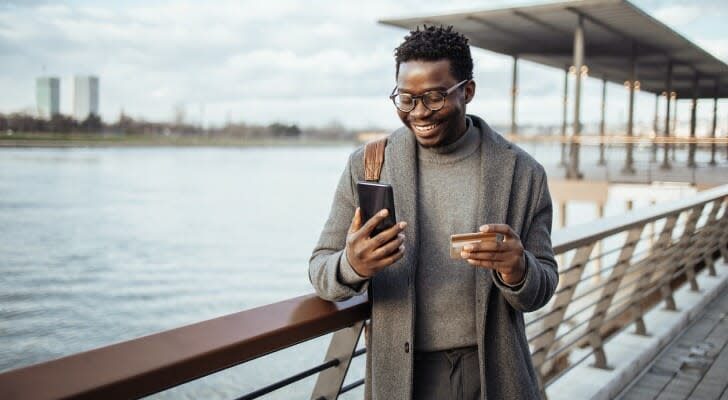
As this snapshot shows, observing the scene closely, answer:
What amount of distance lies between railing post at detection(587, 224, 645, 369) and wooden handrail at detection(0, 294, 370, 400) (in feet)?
7.04

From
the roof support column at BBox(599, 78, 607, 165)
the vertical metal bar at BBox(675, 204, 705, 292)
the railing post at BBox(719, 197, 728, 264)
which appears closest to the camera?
the vertical metal bar at BBox(675, 204, 705, 292)

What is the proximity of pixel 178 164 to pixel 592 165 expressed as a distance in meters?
65.4

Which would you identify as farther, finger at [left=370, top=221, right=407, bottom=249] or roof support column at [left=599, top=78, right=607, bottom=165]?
roof support column at [left=599, top=78, right=607, bottom=165]

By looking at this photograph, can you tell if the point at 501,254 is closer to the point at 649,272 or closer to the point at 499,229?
the point at 499,229

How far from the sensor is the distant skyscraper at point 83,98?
37.6 ft

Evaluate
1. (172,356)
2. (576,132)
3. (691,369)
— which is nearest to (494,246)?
(172,356)

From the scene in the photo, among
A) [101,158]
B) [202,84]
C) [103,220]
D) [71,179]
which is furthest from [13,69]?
[202,84]

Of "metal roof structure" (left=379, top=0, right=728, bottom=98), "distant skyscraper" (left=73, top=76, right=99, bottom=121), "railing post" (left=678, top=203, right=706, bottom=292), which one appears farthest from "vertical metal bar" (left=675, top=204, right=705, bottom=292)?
"distant skyscraper" (left=73, top=76, right=99, bottom=121)

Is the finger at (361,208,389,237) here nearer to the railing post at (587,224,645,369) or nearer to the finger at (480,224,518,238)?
the finger at (480,224,518,238)

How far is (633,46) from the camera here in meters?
15.0

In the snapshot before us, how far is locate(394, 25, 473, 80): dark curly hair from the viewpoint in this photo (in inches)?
50.8

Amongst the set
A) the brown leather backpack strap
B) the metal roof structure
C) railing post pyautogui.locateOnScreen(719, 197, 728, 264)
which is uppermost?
the metal roof structure

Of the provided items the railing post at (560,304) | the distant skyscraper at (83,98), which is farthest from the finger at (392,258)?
the distant skyscraper at (83,98)

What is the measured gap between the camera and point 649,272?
12.0 feet
